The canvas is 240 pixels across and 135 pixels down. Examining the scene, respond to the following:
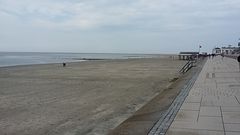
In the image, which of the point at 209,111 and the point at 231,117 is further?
the point at 209,111

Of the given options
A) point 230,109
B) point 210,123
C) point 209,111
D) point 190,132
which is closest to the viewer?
point 190,132

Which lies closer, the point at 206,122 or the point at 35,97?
the point at 206,122

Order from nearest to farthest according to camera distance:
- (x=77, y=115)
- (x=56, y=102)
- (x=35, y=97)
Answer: (x=77, y=115), (x=56, y=102), (x=35, y=97)

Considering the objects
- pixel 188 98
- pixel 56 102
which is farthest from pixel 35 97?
pixel 188 98

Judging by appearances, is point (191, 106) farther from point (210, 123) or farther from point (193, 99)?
point (210, 123)

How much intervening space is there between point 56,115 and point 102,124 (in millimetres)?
2273

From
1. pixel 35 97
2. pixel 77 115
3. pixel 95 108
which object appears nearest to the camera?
pixel 77 115

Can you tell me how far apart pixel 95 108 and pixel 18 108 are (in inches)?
115

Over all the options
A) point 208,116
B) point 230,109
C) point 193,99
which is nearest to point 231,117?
point 208,116

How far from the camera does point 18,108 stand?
43.5ft

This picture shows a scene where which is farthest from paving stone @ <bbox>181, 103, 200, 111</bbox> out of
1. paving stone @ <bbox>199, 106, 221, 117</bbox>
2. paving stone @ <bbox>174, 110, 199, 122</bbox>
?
paving stone @ <bbox>174, 110, 199, 122</bbox>

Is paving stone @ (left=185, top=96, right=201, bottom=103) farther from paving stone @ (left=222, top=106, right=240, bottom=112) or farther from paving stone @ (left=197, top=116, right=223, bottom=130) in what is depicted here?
A: paving stone @ (left=197, top=116, right=223, bottom=130)

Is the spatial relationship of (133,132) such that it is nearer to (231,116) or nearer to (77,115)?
(231,116)

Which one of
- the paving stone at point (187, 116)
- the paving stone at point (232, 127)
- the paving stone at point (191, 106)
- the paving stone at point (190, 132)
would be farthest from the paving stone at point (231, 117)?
the paving stone at point (190, 132)
